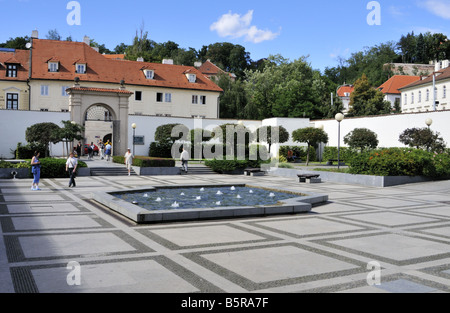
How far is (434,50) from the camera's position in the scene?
9481 cm

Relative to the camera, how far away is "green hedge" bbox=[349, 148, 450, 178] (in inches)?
885

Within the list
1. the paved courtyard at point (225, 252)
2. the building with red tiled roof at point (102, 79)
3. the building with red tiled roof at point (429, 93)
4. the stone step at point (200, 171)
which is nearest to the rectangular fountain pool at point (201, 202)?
the paved courtyard at point (225, 252)

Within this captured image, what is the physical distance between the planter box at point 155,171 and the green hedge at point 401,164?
1138 centimetres

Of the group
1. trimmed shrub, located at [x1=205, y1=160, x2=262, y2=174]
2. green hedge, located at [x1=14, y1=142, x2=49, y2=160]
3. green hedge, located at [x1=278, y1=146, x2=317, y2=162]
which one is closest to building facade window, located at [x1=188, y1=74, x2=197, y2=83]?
green hedge, located at [x1=278, y1=146, x2=317, y2=162]

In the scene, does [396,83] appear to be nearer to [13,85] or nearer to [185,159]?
[185,159]

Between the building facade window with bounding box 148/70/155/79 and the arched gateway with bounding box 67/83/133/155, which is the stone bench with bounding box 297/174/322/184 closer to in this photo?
the arched gateway with bounding box 67/83/133/155

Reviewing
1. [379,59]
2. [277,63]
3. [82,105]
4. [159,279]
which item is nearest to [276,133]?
[82,105]

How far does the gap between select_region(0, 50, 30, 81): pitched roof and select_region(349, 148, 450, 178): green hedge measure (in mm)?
41517

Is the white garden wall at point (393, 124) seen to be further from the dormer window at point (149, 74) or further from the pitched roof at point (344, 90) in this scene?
the pitched roof at point (344, 90)

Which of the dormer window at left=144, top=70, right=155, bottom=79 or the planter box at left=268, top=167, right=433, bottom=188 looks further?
the dormer window at left=144, top=70, right=155, bottom=79

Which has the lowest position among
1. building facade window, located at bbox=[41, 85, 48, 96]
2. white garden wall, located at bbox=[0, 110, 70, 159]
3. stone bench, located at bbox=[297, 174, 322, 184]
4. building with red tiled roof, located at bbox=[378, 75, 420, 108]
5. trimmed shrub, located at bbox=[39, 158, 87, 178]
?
stone bench, located at bbox=[297, 174, 322, 184]

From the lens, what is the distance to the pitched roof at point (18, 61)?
50.0m

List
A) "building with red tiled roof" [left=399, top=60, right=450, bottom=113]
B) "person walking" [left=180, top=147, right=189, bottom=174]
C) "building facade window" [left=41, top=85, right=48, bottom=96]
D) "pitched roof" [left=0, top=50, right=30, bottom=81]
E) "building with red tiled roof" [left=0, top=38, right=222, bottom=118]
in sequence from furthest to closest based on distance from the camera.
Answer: "building with red tiled roof" [left=399, top=60, right=450, bottom=113] < "pitched roof" [left=0, top=50, right=30, bottom=81] < "building with red tiled roof" [left=0, top=38, right=222, bottom=118] < "building facade window" [left=41, top=85, right=48, bottom=96] < "person walking" [left=180, top=147, right=189, bottom=174]

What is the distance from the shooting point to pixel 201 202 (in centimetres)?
1445
